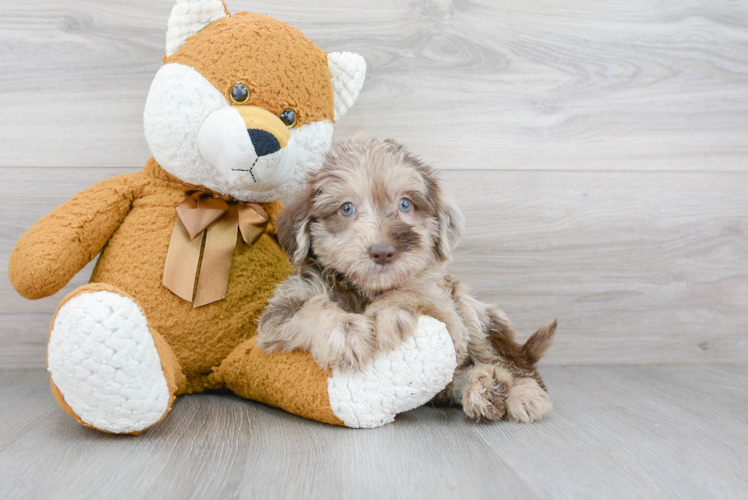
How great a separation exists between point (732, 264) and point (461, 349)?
1.58 meters

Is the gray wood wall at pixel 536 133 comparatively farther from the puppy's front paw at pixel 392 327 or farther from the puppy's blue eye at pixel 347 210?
the puppy's front paw at pixel 392 327

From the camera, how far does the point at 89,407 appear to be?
1325mm

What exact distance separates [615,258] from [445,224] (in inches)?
44.3

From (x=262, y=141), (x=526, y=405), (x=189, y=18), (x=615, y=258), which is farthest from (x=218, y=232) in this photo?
(x=615, y=258)

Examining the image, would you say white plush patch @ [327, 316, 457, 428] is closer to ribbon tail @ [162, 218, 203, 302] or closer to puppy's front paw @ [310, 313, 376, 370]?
puppy's front paw @ [310, 313, 376, 370]

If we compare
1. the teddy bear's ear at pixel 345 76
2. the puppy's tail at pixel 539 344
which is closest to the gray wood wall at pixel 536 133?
the teddy bear's ear at pixel 345 76

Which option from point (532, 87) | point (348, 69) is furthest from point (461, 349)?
point (532, 87)

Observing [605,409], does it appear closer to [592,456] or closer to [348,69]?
[592,456]

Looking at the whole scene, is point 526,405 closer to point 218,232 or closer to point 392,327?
point 392,327

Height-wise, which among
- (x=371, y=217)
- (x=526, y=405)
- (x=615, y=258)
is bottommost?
(x=615, y=258)

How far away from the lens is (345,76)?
1802 mm

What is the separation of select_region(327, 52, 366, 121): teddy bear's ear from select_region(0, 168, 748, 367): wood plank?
633 millimetres

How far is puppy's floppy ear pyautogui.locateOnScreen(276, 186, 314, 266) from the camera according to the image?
158 cm

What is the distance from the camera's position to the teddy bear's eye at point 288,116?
5.41 ft
